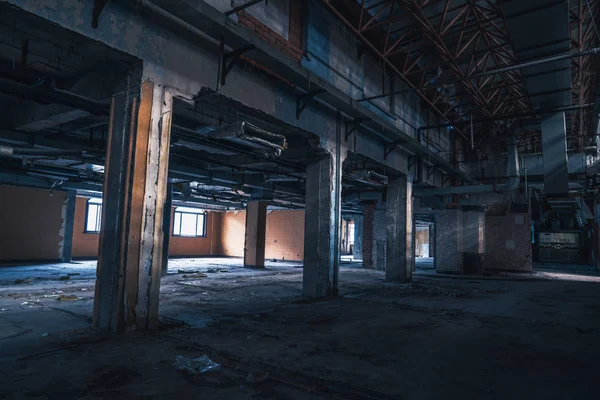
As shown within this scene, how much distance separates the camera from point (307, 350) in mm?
4285

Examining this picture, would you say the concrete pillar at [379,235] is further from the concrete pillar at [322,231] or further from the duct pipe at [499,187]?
the concrete pillar at [322,231]

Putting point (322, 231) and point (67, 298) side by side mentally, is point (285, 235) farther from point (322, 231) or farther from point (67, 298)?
point (67, 298)

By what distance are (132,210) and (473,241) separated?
621 inches

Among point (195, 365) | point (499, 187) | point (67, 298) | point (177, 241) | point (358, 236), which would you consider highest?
point (499, 187)

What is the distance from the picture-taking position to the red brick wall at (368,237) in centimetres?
1834

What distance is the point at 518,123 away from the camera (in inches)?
531

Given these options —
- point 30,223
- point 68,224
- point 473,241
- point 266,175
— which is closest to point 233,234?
point 68,224

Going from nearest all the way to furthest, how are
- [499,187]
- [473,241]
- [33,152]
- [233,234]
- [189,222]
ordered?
[33,152]
[499,187]
[473,241]
[189,222]
[233,234]

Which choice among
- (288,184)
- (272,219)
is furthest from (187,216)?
(288,184)

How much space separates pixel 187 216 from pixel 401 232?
1654cm

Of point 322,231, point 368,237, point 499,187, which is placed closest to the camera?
point 322,231

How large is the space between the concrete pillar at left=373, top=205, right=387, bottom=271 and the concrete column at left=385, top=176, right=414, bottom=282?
16.9ft

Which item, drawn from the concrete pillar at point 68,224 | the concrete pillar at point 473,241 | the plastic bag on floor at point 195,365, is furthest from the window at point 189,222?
the plastic bag on floor at point 195,365

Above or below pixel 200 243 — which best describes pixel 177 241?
above
